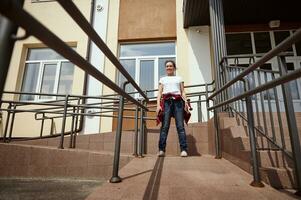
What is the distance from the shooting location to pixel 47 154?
340 centimetres

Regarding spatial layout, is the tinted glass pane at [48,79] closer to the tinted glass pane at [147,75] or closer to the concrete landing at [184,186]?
the tinted glass pane at [147,75]

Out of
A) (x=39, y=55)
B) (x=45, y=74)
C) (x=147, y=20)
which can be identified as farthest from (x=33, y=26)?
(x=39, y=55)

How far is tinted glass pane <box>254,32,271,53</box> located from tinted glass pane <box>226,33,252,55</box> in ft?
0.68

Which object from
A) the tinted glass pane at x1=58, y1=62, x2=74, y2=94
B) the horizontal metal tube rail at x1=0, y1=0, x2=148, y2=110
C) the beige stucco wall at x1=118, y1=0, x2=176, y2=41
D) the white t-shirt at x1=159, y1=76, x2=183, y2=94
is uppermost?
the beige stucco wall at x1=118, y1=0, x2=176, y2=41

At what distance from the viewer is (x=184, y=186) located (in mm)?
1627

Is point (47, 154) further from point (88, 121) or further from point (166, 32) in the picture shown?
point (166, 32)

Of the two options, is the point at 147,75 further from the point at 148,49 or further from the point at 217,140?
A: the point at 217,140

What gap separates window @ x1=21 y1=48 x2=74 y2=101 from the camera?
707cm

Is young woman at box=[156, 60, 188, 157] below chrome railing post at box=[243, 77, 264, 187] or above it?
above

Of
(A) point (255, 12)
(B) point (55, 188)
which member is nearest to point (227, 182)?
(B) point (55, 188)

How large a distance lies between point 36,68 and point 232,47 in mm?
6206

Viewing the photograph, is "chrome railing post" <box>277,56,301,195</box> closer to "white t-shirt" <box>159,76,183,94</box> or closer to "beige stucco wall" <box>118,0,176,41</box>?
"white t-shirt" <box>159,76,183,94</box>

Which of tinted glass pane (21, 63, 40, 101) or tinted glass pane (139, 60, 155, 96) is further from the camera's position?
tinted glass pane (21, 63, 40, 101)

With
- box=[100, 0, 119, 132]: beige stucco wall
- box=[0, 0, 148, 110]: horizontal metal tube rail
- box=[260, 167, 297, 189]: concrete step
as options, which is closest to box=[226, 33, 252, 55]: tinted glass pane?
box=[100, 0, 119, 132]: beige stucco wall
